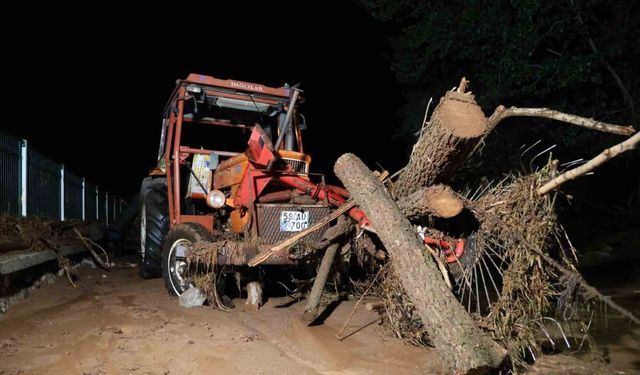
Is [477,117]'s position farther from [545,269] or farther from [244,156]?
[244,156]

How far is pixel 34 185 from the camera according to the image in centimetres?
848

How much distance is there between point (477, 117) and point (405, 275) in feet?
4.72

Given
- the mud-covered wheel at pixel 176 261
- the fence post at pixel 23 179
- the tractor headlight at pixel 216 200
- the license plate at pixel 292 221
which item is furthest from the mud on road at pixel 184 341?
the fence post at pixel 23 179

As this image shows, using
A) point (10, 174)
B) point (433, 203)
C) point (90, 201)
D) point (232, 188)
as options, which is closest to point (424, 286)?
point (433, 203)

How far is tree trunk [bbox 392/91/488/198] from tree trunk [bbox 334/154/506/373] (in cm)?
47

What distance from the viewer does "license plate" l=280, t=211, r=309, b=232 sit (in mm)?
5301

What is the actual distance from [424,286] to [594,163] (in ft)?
5.10

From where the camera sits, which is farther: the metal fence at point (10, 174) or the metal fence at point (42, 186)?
the metal fence at point (42, 186)

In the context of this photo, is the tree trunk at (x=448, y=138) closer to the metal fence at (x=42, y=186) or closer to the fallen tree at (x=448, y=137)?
the fallen tree at (x=448, y=137)

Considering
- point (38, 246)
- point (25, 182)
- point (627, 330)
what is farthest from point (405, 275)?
point (25, 182)

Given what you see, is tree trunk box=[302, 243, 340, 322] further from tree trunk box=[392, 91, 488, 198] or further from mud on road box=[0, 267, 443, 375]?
tree trunk box=[392, 91, 488, 198]

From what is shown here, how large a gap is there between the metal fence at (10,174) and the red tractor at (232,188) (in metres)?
2.08

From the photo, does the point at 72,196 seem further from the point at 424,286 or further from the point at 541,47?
the point at 541,47

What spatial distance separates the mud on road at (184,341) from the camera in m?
3.65
